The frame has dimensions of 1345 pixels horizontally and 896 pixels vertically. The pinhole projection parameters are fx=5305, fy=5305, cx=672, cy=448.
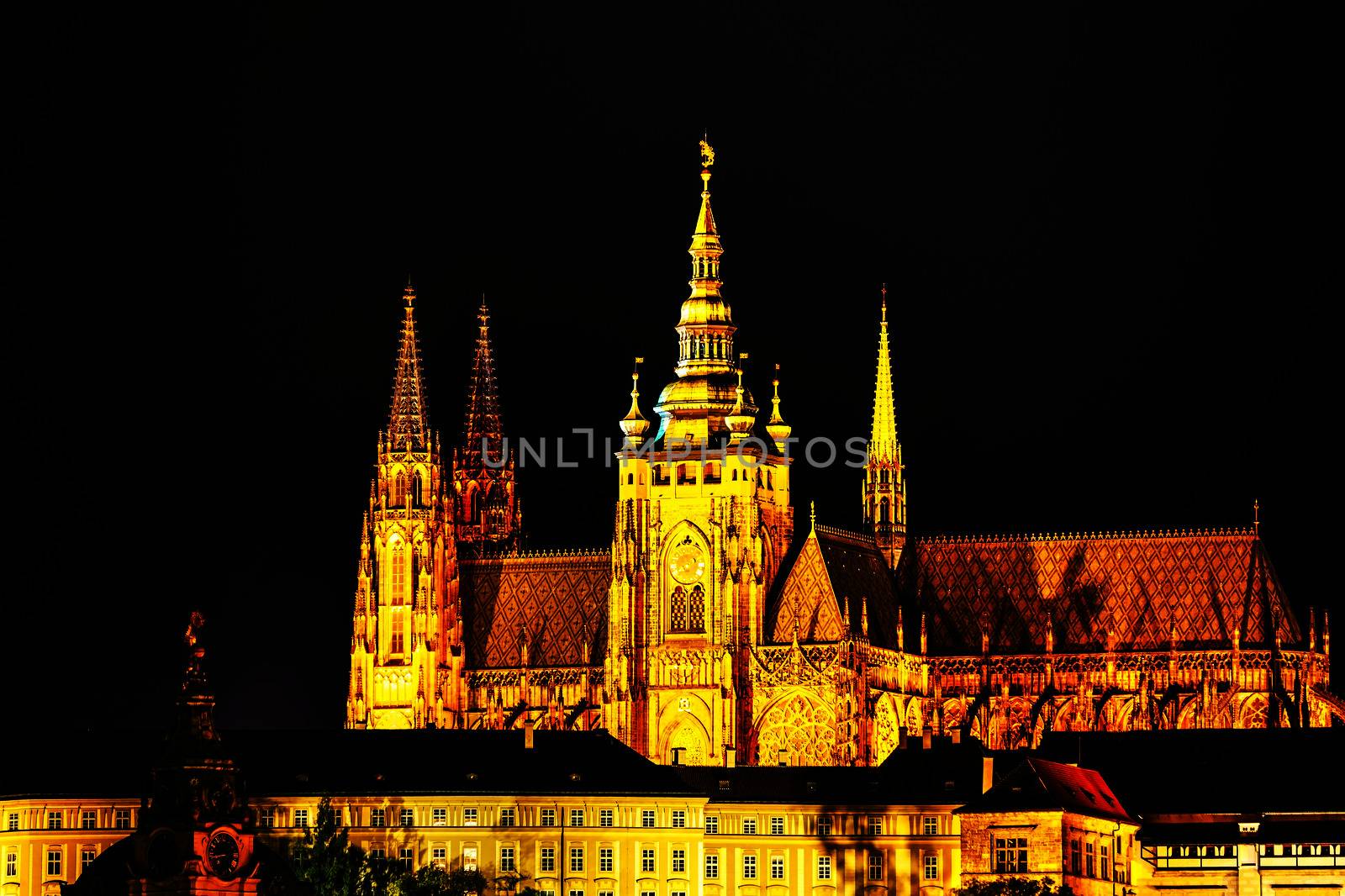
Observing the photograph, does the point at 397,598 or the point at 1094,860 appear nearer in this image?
the point at 1094,860

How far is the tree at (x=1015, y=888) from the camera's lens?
152 metres

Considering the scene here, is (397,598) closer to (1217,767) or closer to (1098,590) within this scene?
(1098,590)

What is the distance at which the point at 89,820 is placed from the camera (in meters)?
166

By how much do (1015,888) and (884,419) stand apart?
42.0 meters

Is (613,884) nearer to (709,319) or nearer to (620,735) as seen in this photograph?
(620,735)

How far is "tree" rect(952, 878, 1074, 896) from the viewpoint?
152375mm

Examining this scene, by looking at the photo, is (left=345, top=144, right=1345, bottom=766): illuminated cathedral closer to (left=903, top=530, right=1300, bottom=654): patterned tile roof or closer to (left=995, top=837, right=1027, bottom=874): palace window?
(left=903, top=530, right=1300, bottom=654): patterned tile roof

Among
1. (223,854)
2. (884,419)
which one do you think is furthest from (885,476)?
(223,854)

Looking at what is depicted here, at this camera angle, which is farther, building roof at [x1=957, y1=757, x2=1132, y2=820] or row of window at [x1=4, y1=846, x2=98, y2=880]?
row of window at [x1=4, y1=846, x2=98, y2=880]

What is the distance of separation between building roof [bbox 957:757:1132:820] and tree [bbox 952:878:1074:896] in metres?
2.91

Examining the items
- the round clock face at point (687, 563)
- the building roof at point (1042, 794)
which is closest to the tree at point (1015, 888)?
the building roof at point (1042, 794)

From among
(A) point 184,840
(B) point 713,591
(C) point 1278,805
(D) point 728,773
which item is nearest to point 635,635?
(B) point 713,591

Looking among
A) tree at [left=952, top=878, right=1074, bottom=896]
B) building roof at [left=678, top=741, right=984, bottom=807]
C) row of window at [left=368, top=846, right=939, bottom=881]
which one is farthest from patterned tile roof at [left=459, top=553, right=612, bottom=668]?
tree at [left=952, top=878, right=1074, bottom=896]

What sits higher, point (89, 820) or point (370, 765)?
point (370, 765)
